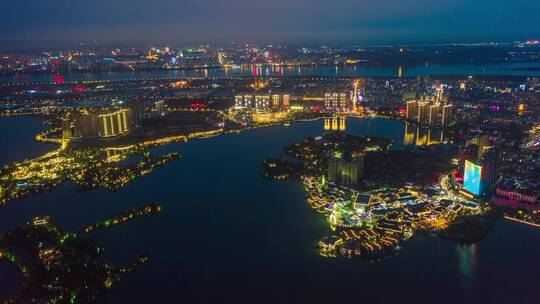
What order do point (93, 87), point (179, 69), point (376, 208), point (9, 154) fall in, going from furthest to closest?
point (179, 69), point (93, 87), point (9, 154), point (376, 208)

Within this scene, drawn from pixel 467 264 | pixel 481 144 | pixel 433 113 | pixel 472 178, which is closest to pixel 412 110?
pixel 433 113

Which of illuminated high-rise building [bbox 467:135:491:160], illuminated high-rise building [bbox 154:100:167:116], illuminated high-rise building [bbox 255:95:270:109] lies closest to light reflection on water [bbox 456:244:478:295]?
illuminated high-rise building [bbox 467:135:491:160]

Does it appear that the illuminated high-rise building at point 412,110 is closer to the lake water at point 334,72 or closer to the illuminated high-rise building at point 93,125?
the illuminated high-rise building at point 93,125

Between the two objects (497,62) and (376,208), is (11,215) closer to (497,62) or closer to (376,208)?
(376,208)

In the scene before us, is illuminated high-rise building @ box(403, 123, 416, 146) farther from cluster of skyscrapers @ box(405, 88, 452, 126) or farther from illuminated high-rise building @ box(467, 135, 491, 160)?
illuminated high-rise building @ box(467, 135, 491, 160)

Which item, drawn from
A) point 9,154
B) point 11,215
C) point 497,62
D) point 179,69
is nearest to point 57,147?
point 9,154

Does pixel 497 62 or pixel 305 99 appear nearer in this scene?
pixel 305 99
